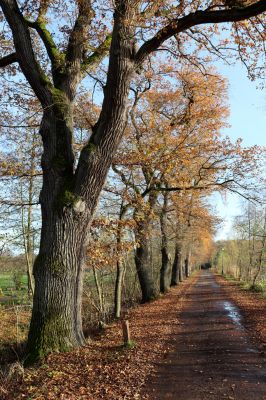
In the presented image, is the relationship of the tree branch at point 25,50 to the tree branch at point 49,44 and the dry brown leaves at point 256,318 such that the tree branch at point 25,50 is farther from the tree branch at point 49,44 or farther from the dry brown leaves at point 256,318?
the dry brown leaves at point 256,318

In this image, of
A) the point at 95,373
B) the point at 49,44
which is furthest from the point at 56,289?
the point at 49,44

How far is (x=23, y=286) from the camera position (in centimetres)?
2930

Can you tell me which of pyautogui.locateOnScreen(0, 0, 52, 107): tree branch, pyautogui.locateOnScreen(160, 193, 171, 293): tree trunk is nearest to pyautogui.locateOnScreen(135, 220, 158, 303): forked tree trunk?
pyautogui.locateOnScreen(160, 193, 171, 293): tree trunk

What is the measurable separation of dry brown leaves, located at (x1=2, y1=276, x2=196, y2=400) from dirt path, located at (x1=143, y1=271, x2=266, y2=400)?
0.35 m

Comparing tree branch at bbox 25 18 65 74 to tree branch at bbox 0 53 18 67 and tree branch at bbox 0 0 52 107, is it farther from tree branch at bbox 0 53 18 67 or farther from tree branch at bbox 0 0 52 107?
tree branch at bbox 0 53 18 67

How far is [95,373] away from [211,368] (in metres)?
2.25

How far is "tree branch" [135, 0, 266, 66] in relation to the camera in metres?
6.41

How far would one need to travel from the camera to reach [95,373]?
669 centimetres

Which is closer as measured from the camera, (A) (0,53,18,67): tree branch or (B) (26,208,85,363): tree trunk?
(B) (26,208,85,363): tree trunk

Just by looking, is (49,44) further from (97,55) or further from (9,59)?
(97,55)

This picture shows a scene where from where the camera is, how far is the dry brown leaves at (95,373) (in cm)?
579

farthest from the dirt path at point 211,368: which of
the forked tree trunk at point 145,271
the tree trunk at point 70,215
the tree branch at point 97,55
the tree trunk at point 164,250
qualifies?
the tree trunk at point 164,250

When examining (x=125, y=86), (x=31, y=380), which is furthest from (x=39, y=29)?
(x=31, y=380)

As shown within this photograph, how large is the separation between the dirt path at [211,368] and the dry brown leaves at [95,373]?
35 centimetres
